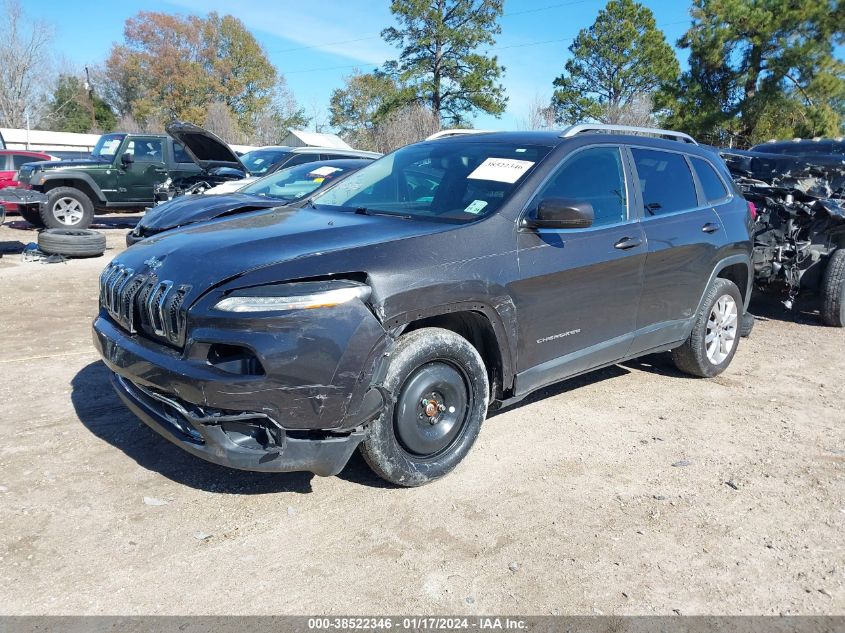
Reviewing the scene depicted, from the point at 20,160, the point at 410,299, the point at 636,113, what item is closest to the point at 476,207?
the point at 410,299

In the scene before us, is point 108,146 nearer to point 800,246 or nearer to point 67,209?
point 67,209

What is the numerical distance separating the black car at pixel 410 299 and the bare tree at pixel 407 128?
26445 mm

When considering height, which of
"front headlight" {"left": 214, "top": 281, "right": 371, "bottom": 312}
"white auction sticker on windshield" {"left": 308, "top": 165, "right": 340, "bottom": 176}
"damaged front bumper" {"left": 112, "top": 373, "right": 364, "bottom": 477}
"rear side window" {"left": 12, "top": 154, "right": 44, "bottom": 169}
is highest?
"rear side window" {"left": 12, "top": 154, "right": 44, "bottom": 169}

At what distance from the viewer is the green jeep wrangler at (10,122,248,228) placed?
12.6m

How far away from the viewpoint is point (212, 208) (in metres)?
6.60

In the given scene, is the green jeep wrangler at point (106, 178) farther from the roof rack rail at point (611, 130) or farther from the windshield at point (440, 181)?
the roof rack rail at point (611, 130)

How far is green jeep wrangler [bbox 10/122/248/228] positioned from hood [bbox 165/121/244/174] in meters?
0.51

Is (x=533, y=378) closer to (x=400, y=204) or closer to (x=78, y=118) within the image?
(x=400, y=204)

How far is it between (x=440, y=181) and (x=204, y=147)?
7.82 m

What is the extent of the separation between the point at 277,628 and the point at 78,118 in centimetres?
6769

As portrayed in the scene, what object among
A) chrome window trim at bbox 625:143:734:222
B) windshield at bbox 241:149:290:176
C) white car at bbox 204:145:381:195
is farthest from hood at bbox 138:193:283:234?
windshield at bbox 241:149:290:176

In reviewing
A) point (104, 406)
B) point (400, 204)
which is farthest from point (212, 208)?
point (400, 204)

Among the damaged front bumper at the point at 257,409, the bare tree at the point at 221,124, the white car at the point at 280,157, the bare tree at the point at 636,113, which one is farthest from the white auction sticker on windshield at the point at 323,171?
the bare tree at the point at 221,124

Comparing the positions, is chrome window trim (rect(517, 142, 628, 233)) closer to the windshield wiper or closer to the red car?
the windshield wiper
